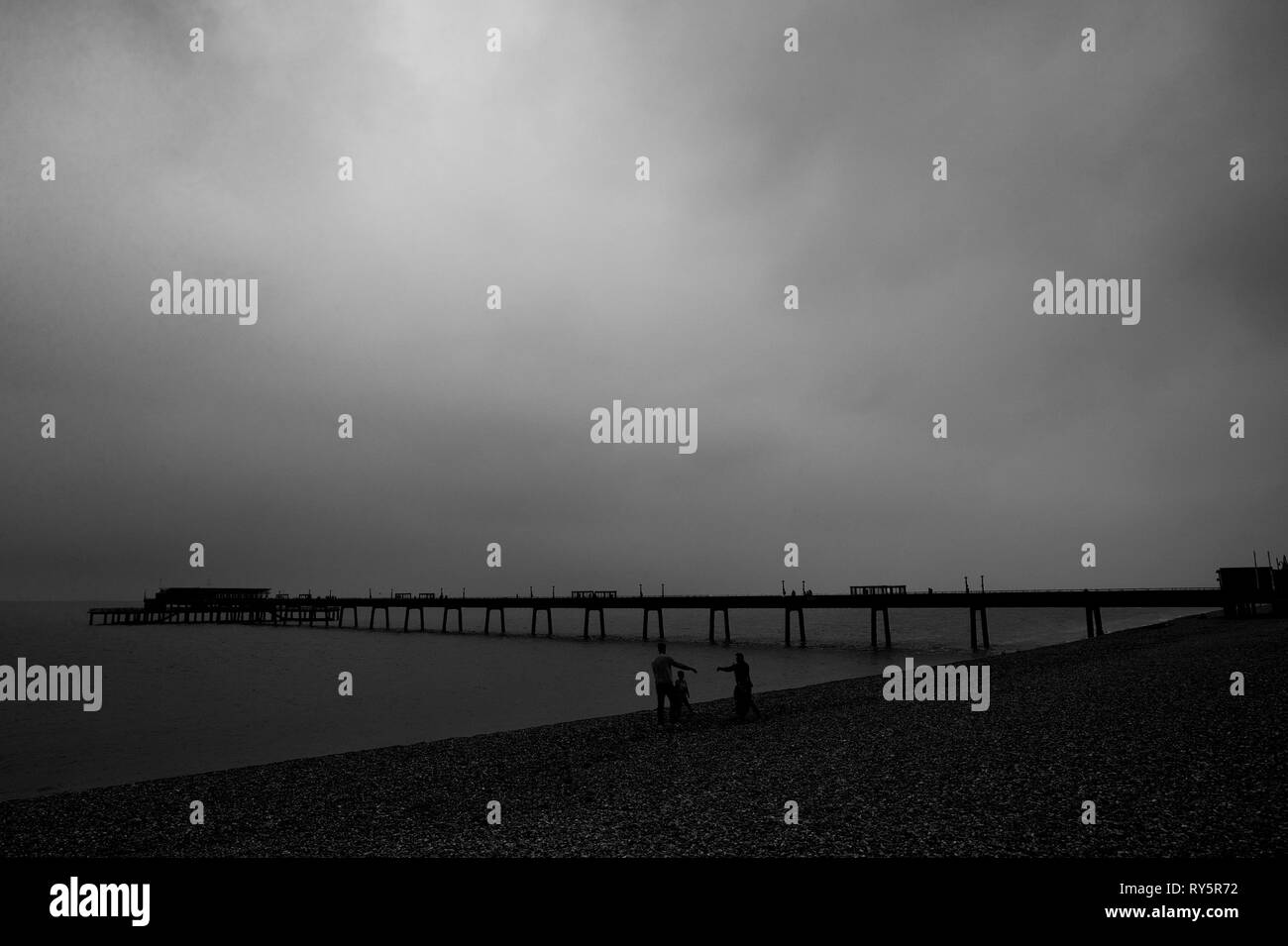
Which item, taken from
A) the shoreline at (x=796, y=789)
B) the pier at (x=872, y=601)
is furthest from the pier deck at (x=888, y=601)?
the shoreline at (x=796, y=789)

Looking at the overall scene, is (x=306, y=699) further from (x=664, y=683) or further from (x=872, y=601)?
(x=872, y=601)

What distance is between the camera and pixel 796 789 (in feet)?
33.7

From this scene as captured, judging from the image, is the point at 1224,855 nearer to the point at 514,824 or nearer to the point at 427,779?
the point at 514,824

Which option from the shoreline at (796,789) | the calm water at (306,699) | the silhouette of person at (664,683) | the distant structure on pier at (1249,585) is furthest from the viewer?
the distant structure on pier at (1249,585)

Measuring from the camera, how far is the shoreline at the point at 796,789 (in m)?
7.83

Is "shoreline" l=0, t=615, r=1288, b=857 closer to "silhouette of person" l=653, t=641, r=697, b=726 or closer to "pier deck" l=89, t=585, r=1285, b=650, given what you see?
"silhouette of person" l=653, t=641, r=697, b=726

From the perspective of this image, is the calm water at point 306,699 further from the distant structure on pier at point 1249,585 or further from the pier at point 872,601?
the distant structure on pier at point 1249,585

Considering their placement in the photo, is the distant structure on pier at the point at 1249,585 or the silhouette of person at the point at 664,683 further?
the distant structure on pier at the point at 1249,585

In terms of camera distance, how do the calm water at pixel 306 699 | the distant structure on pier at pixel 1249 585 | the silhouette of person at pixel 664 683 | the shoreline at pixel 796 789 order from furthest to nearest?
the distant structure on pier at pixel 1249 585
the calm water at pixel 306 699
the silhouette of person at pixel 664 683
the shoreline at pixel 796 789

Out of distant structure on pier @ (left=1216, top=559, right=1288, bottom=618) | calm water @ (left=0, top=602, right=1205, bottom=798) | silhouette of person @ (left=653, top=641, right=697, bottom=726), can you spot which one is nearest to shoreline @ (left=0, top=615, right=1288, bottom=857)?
silhouette of person @ (left=653, top=641, right=697, bottom=726)

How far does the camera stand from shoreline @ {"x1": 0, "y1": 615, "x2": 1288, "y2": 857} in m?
7.83

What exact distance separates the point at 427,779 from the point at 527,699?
18019mm
